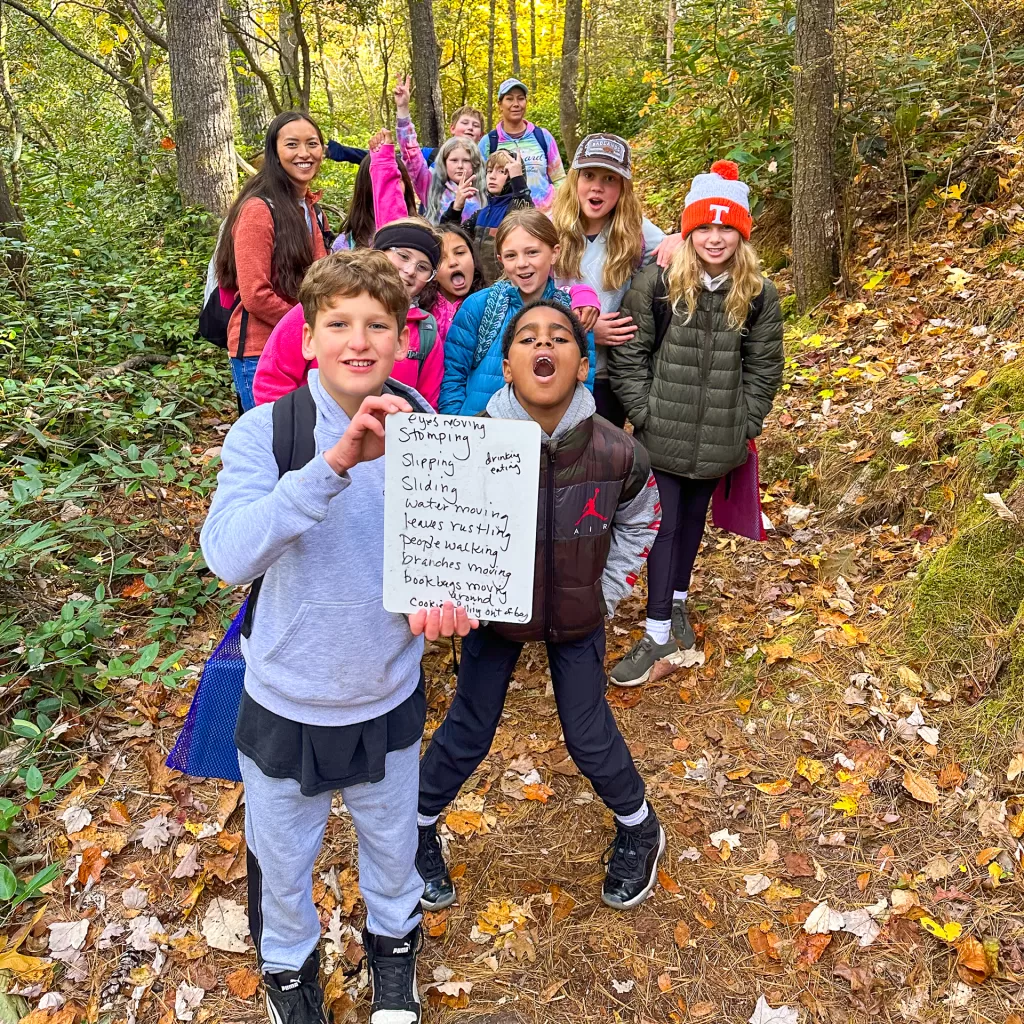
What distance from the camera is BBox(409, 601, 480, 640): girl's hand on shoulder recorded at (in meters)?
2.23

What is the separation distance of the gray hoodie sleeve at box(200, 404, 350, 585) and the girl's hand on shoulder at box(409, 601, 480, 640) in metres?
0.43

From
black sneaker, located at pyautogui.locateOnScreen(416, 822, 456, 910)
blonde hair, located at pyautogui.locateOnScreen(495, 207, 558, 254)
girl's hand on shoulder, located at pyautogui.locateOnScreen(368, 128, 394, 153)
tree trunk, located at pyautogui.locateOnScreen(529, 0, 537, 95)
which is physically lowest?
black sneaker, located at pyautogui.locateOnScreen(416, 822, 456, 910)

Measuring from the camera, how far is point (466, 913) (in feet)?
10.6

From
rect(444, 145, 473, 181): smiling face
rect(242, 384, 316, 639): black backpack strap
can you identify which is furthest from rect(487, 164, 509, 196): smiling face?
rect(242, 384, 316, 639): black backpack strap

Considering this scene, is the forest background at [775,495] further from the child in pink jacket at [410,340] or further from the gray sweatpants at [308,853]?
the child in pink jacket at [410,340]

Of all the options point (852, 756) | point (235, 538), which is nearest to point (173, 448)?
point (235, 538)

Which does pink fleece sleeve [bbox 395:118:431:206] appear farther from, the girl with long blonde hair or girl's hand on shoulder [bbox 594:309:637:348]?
girl's hand on shoulder [bbox 594:309:637:348]

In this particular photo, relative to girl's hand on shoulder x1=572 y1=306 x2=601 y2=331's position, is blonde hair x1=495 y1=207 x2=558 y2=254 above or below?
above

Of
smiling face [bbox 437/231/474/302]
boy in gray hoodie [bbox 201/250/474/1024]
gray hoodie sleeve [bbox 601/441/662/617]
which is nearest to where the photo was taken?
boy in gray hoodie [bbox 201/250/474/1024]

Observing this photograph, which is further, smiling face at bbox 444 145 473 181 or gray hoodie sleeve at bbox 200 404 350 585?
smiling face at bbox 444 145 473 181

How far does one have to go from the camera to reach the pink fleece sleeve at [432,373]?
3607 mm

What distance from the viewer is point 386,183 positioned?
5.20 m

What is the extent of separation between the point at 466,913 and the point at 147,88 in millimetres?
11534

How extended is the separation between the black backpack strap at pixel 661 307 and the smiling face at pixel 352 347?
6.96 ft
